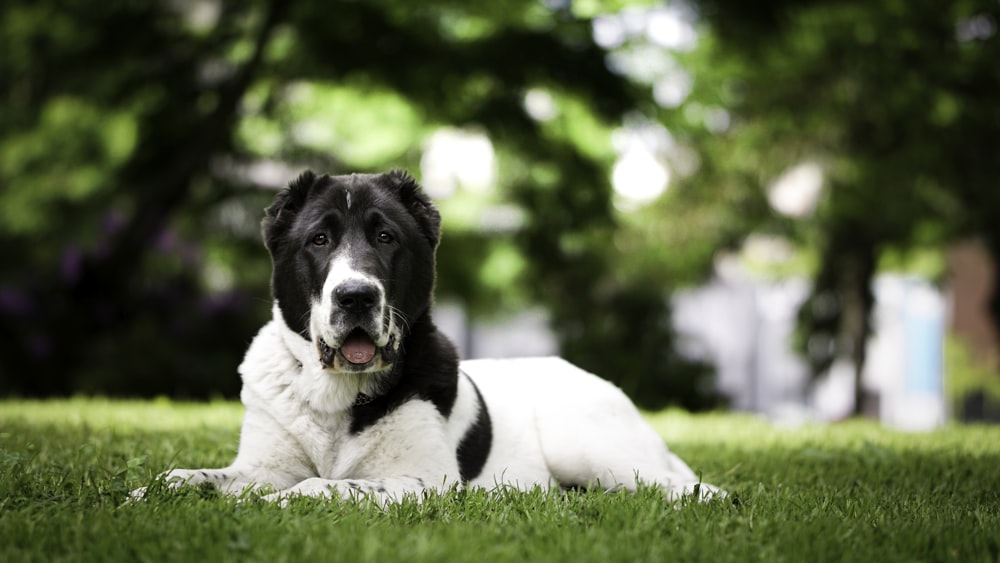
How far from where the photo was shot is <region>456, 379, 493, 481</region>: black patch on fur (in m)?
4.18

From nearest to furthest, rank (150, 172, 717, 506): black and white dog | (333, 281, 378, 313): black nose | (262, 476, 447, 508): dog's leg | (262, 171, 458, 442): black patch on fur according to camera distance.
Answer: (262, 476, 447, 508): dog's leg < (333, 281, 378, 313): black nose < (150, 172, 717, 506): black and white dog < (262, 171, 458, 442): black patch on fur

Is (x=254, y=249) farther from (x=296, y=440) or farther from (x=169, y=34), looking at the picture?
(x=296, y=440)

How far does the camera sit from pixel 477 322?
53.5 ft

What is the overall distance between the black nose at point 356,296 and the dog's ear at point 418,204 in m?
0.70

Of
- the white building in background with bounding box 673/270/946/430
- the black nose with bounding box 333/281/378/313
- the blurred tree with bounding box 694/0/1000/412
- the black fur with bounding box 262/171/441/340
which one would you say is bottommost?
the white building in background with bounding box 673/270/946/430

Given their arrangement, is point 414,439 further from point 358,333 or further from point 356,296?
point 356,296

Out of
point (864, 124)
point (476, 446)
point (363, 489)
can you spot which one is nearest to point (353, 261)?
point (363, 489)

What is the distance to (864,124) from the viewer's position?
1420 centimetres

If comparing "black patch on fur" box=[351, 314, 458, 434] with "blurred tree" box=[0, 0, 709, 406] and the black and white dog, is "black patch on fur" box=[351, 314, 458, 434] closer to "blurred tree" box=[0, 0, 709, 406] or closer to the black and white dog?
the black and white dog

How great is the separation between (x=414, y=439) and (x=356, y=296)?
0.66 m

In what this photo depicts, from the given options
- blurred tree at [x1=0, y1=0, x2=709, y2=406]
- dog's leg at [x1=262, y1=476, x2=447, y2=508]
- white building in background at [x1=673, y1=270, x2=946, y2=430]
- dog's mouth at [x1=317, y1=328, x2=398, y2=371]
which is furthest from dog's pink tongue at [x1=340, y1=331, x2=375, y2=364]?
white building in background at [x1=673, y1=270, x2=946, y2=430]

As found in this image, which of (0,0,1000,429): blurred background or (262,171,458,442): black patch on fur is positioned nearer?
(262,171,458,442): black patch on fur

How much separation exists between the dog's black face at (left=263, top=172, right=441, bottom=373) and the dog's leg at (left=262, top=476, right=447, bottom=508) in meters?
0.44

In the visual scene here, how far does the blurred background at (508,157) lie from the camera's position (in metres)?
10.8
